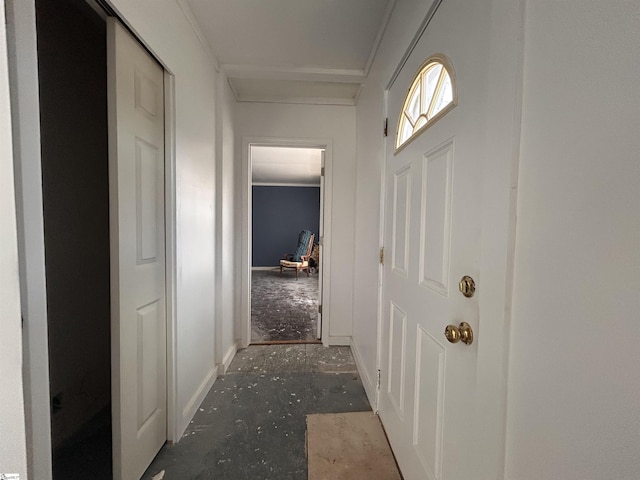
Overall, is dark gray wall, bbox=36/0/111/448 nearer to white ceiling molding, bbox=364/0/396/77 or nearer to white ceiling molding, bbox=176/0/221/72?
white ceiling molding, bbox=176/0/221/72

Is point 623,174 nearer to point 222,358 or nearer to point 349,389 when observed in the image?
point 349,389

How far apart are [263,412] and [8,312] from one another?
150cm

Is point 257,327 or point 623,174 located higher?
point 623,174

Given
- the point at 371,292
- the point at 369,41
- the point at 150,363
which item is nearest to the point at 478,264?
the point at 371,292

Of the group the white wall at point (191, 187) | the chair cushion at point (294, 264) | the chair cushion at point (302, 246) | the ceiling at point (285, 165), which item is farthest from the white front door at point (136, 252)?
the chair cushion at point (302, 246)

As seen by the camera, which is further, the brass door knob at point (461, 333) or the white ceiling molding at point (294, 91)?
the white ceiling molding at point (294, 91)

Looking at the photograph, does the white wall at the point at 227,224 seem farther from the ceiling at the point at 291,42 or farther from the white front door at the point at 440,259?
the white front door at the point at 440,259

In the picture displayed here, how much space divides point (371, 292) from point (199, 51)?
196 centimetres

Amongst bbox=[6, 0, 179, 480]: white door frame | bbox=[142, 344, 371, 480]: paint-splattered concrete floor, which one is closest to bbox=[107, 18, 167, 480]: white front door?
bbox=[142, 344, 371, 480]: paint-splattered concrete floor

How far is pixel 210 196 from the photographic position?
6.52ft

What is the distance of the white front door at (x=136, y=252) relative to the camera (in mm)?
1091

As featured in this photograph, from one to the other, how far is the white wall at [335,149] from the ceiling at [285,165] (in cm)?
90

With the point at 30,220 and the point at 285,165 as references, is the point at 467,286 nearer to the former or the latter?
the point at 30,220

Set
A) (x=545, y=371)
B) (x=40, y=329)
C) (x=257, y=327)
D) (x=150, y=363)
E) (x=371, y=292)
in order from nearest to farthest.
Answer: (x=545, y=371), (x=40, y=329), (x=150, y=363), (x=371, y=292), (x=257, y=327)
